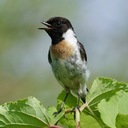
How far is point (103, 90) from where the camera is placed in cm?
232

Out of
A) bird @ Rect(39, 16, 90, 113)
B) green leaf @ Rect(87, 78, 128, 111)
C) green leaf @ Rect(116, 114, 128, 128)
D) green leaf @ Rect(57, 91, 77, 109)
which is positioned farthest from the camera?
bird @ Rect(39, 16, 90, 113)

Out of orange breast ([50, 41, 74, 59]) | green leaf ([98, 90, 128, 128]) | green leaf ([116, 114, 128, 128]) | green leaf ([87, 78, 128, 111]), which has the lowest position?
green leaf ([116, 114, 128, 128])

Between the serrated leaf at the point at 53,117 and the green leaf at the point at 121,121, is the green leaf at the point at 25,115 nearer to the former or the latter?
the serrated leaf at the point at 53,117

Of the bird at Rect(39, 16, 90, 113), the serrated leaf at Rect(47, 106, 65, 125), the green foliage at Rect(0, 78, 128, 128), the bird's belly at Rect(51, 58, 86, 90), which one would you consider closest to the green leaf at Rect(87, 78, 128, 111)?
the green foliage at Rect(0, 78, 128, 128)

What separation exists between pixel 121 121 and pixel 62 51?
6.45 feet

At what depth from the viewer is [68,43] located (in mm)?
4160

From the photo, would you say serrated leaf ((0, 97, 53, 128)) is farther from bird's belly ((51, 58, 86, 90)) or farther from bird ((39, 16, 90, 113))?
bird's belly ((51, 58, 86, 90))

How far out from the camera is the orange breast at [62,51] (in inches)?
156

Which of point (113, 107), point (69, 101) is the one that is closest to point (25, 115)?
point (113, 107)

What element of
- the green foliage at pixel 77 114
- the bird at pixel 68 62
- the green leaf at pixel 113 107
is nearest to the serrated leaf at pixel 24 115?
the green foliage at pixel 77 114

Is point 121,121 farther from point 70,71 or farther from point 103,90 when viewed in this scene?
point 70,71

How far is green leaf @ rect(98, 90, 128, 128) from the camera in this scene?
81.8 inches

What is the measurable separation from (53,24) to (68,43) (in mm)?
190

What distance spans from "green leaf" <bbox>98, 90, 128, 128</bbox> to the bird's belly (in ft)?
5.60
